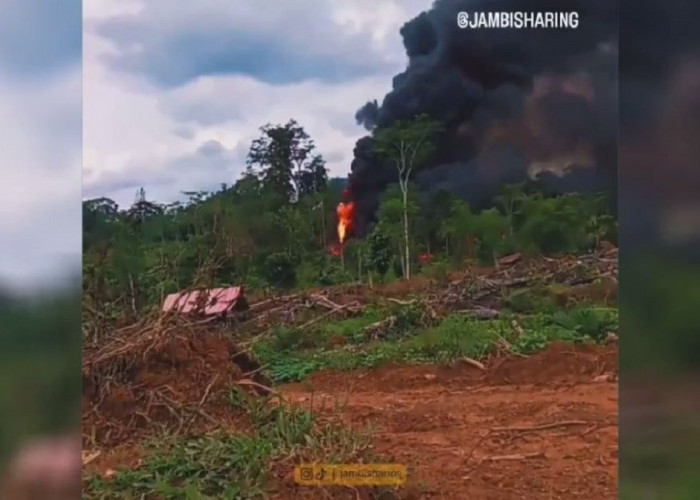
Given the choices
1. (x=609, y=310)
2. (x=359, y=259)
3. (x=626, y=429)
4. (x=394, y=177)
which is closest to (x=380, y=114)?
(x=394, y=177)

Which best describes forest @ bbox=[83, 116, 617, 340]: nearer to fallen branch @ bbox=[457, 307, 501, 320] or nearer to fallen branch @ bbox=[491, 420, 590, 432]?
fallen branch @ bbox=[457, 307, 501, 320]

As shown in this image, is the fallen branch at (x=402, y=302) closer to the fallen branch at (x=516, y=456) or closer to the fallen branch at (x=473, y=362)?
the fallen branch at (x=473, y=362)

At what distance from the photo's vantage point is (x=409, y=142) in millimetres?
2762

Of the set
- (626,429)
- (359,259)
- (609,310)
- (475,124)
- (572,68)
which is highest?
(572,68)

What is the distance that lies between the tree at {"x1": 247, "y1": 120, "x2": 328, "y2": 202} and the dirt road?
66cm

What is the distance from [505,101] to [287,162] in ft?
2.39

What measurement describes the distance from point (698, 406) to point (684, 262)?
1.55 feet

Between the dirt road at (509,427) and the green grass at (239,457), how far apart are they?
72 millimetres

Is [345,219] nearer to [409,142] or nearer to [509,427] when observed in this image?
[409,142]

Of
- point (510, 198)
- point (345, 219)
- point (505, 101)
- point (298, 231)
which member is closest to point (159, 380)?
point (298, 231)

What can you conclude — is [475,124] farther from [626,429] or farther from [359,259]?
[626,429]

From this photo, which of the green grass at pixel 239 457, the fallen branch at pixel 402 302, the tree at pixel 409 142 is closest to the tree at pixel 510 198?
the tree at pixel 409 142

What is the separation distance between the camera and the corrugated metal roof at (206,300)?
279 cm

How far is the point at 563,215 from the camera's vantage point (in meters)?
2.75
